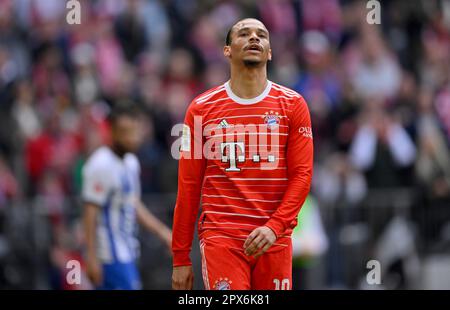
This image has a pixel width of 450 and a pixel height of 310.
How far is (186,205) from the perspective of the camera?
361 inches

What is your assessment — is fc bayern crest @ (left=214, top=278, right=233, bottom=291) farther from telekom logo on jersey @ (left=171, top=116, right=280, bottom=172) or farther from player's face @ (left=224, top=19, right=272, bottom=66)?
player's face @ (left=224, top=19, right=272, bottom=66)

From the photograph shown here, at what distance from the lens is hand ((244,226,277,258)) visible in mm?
8805

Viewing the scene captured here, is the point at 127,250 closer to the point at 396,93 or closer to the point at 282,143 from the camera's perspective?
the point at 282,143

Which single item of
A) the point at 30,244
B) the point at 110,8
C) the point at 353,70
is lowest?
the point at 30,244

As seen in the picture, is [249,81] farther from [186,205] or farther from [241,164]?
[186,205]

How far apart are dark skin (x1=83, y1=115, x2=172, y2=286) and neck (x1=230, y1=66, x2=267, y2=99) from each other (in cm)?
289

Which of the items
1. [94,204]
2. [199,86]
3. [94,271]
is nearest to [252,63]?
[94,204]

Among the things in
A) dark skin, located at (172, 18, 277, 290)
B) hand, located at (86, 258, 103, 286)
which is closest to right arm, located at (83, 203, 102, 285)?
hand, located at (86, 258, 103, 286)

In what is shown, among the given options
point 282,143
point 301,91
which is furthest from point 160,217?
point 282,143

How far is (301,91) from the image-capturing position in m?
18.4

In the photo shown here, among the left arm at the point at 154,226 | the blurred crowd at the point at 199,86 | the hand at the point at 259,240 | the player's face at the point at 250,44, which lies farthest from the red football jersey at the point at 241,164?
the blurred crowd at the point at 199,86

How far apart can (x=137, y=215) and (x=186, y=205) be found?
9.89ft

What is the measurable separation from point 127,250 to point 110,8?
9.03 m
